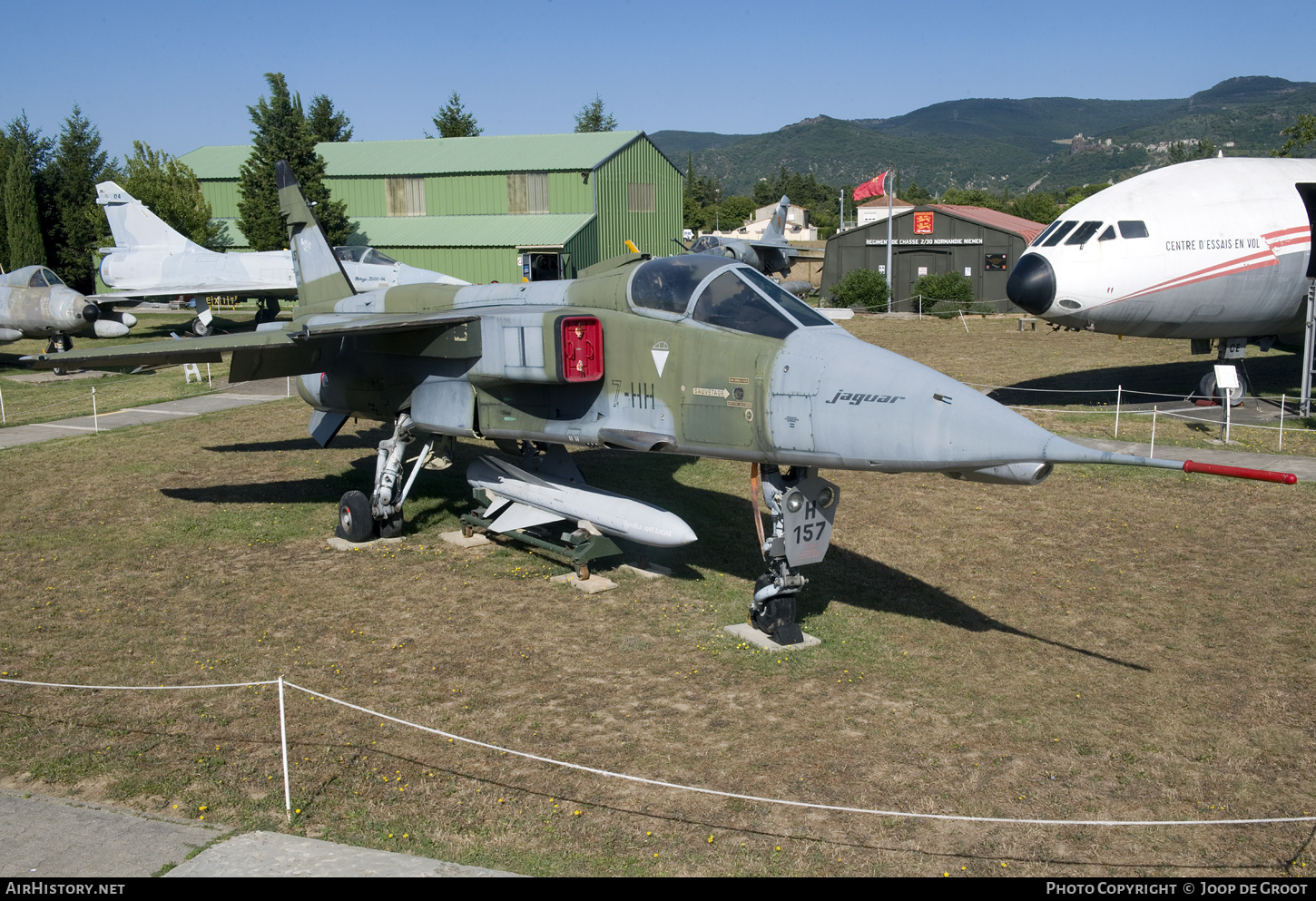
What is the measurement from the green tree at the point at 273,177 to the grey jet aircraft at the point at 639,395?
37.0m

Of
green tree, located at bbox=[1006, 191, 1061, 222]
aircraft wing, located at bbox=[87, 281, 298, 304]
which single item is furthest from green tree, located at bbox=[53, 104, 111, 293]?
green tree, located at bbox=[1006, 191, 1061, 222]

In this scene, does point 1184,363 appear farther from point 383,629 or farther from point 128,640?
point 128,640

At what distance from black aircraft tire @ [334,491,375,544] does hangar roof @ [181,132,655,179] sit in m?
35.7

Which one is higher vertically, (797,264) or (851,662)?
(797,264)

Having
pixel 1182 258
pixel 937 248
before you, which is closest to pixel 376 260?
pixel 1182 258

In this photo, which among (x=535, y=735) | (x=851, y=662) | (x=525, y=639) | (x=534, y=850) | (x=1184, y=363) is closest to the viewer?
(x=534, y=850)

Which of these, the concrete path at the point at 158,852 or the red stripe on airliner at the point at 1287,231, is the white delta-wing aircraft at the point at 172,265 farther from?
the concrete path at the point at 158,852

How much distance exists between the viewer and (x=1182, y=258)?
60.8 feet

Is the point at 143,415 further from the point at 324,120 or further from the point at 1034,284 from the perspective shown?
the point at 324,120

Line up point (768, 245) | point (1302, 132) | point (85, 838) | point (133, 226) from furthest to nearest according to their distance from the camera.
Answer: point (1302, 132) < point (133, 226) < point (768, 245) < point (85, 838)

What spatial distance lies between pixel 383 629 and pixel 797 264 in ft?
199

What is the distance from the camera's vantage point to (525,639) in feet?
32.2

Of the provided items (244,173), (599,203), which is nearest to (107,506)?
(599,203)

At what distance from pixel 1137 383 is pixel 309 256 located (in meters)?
20.7
